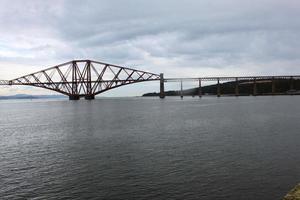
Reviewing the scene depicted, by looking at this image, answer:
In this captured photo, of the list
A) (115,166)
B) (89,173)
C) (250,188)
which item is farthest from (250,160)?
(89,173)

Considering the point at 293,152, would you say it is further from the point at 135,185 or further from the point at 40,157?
the point at 40,157

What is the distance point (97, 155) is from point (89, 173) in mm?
6126

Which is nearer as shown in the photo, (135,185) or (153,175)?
(135,185)

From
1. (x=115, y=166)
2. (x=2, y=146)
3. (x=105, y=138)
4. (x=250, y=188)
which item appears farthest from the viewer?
(x=105, y=138)

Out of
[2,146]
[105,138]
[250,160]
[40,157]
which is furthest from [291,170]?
[2,146]

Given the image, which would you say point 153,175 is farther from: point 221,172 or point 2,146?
point 2,146

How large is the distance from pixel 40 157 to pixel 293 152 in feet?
68.4

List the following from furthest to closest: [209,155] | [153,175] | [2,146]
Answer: [2,146], [209,155], [153,175]

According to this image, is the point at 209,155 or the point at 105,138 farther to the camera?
the point at 105,138

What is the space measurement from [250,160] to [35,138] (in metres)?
26.7

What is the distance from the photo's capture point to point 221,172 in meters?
22.2

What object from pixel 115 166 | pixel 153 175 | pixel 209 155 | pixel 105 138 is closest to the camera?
pixel 153 175

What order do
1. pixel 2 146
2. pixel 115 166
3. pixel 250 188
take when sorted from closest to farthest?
pixel 250 188 → pixel 115 166 → pixel 2 146

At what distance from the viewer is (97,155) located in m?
28.9
